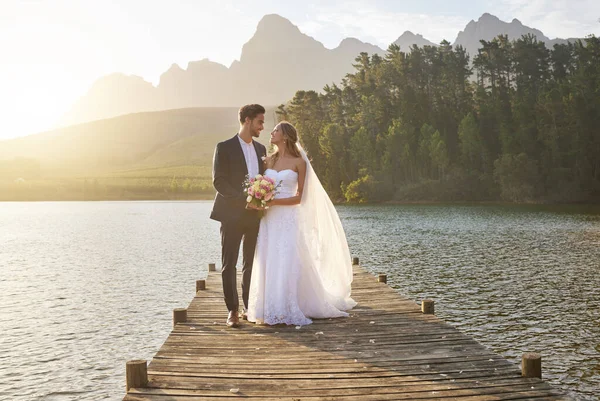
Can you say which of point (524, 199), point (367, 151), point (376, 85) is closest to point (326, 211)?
point (524, 199)

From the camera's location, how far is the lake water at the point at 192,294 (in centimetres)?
1180

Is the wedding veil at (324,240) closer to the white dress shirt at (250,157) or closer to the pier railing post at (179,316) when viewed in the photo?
the white dress shirt at (250,157)

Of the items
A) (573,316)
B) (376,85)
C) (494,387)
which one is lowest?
(573,316)

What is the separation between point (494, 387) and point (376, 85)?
10170cm

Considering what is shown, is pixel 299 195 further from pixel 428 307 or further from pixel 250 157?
pixel 428 307

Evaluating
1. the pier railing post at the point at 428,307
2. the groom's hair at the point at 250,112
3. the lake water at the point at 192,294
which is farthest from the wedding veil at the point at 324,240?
the lake water at the point at 192,294

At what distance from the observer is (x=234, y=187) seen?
897 centimetres

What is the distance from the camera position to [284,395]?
597 centimetres

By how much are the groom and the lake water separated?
358 cm

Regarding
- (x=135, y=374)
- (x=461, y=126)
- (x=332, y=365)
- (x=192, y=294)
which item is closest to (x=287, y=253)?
(x=332, y=365)

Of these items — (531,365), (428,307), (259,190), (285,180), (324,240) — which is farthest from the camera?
(324,240)

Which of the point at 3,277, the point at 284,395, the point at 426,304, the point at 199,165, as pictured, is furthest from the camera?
the point at 199,165

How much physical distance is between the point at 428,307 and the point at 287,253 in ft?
9.12

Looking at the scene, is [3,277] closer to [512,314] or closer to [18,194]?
[512,314]
